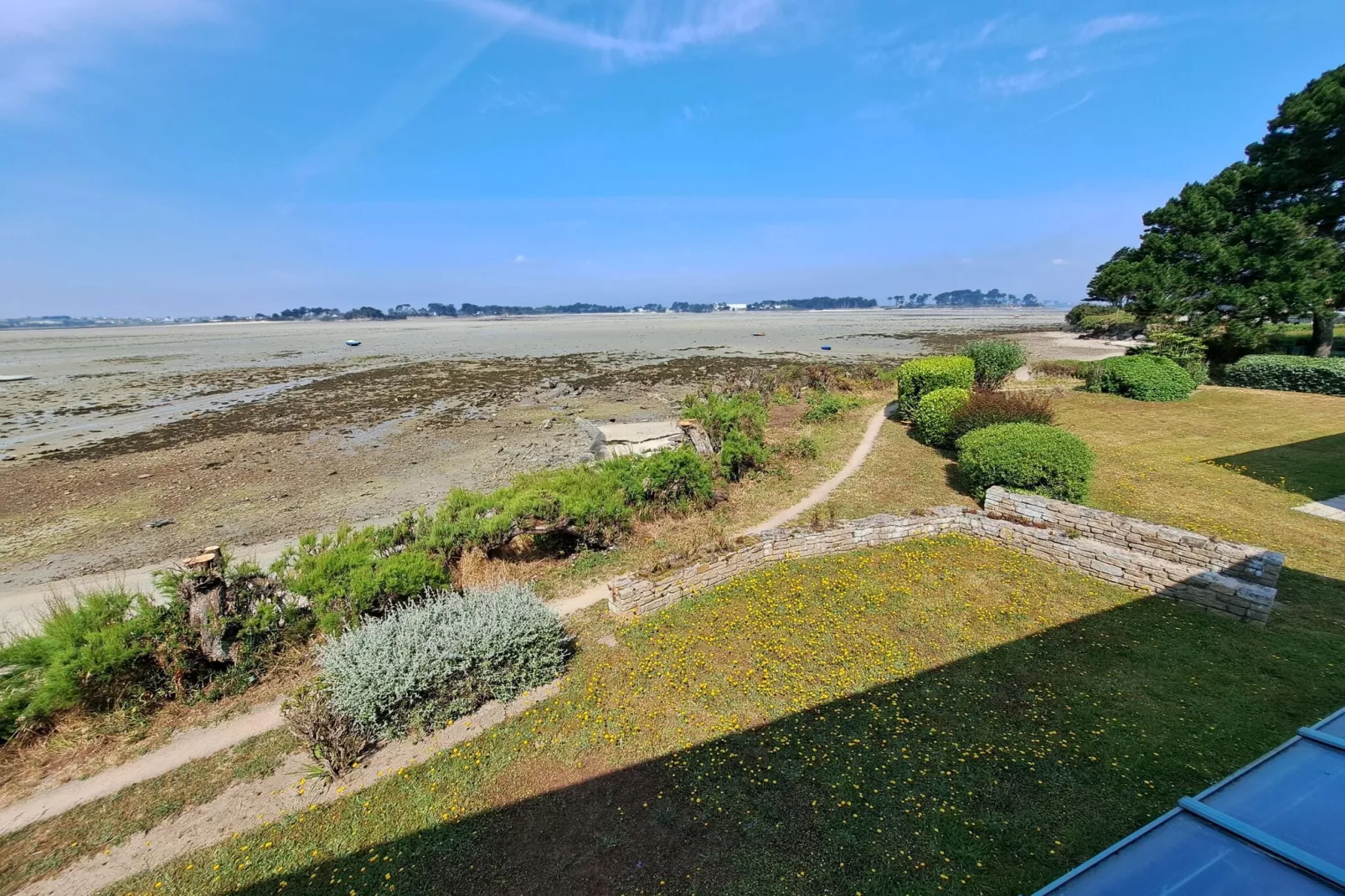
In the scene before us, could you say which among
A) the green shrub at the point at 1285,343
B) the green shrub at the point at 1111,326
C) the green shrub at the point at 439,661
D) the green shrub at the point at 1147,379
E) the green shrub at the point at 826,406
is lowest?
the green shrub at the point at 439,661

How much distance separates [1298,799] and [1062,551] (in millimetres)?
7033

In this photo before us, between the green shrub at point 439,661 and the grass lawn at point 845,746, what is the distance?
1.98 feet

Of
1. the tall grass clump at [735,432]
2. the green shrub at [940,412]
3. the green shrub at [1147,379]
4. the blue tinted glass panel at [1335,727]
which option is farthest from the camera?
the green shrub at [1147,379]

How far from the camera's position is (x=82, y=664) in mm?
5727

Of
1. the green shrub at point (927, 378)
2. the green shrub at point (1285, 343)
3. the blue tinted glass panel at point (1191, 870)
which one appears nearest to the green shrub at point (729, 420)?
the green shrub at point (927, 378)

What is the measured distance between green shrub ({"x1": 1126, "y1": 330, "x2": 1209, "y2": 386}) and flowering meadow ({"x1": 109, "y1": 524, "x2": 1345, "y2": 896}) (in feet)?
61.1

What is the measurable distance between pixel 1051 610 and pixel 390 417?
2777cm

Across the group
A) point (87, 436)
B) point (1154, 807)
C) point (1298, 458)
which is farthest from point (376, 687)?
point (87, 436)

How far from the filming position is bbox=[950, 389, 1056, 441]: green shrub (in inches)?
535

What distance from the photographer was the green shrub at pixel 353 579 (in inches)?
277

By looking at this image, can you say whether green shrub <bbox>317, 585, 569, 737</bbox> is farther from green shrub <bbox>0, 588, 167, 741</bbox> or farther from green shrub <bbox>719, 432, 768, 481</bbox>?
green shrub <bbox>719, 432, 768, 481</bbox>

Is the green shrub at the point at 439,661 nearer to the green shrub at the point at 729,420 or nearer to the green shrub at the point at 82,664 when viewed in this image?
the green shrub at the point at 82,664

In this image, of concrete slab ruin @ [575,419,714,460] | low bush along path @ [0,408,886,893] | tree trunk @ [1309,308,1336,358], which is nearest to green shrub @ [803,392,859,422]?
concrete slab ruin @ [575,419,714,460]

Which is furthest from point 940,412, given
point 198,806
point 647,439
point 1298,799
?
point 198,806
